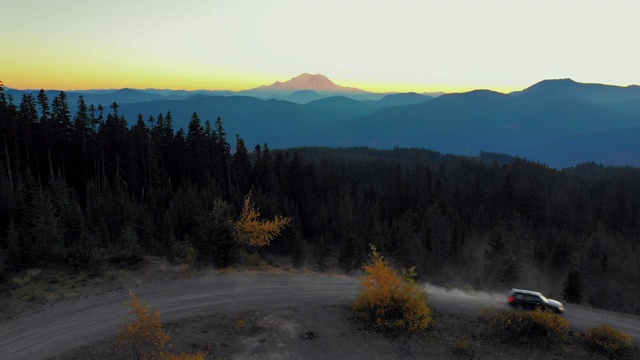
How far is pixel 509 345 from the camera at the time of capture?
28219 millimetres

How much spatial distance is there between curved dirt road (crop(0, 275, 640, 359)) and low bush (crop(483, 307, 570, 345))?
133 inches

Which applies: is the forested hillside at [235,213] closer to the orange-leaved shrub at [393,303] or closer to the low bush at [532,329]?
the orange-leaved shrub at [393,303]

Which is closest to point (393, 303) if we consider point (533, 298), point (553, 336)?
point (553, 336)

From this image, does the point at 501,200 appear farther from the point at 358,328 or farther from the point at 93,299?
the point at 93,299

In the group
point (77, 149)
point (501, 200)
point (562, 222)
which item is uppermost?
point (77, 149)

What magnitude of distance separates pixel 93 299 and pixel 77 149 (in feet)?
176

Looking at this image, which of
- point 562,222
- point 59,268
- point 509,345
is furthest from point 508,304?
point 562,222

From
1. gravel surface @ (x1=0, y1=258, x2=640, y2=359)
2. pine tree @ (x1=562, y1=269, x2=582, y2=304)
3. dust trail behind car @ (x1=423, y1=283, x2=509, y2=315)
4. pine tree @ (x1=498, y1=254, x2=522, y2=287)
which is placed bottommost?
pine tree @ (x1=498, y1=254, x2=522, y2=287)

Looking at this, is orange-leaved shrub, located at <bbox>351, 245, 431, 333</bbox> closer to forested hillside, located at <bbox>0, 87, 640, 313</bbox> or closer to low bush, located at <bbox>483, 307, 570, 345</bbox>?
low bush, located at <bbox>483, 307, 570, 345</bbox>

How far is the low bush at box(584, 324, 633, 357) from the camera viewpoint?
88.7ft

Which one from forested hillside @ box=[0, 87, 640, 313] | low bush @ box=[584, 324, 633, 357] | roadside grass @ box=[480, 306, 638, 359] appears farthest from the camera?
forested hillside @ box=[0, 87, 640, 313]

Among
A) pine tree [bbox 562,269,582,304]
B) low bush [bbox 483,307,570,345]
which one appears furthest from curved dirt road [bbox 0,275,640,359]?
pine tree [bbox 562,269,582,304]

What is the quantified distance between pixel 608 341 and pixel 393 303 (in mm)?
15162

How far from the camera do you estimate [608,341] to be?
27.5m
